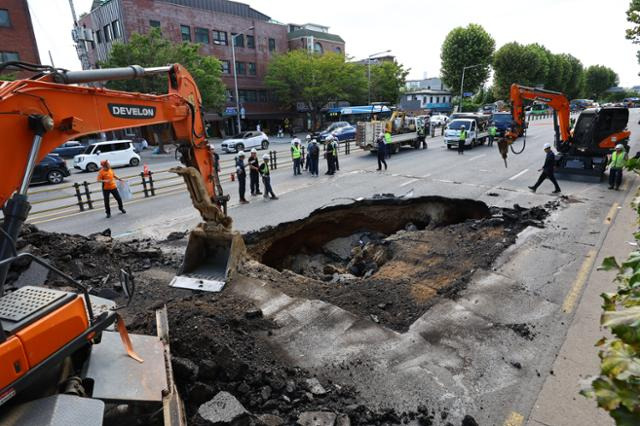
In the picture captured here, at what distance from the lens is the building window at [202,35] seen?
42750 millimetres

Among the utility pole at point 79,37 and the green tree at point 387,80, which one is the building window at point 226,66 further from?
the utility pole at point 79,37

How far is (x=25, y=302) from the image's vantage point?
3.38 m

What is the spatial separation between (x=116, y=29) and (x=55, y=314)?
141ft

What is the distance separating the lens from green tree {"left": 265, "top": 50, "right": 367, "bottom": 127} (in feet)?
142

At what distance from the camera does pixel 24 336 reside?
3043mm

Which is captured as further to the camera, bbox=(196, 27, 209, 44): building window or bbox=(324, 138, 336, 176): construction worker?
bbox=(196, 27, 209, 44): building window

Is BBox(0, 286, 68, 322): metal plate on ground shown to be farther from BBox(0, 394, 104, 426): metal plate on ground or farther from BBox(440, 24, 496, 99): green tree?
BBox(440, 24, 496, 99): green tree

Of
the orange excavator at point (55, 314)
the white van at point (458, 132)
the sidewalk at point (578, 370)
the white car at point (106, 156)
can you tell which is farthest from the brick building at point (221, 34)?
the sidewalk at point (578, 370)

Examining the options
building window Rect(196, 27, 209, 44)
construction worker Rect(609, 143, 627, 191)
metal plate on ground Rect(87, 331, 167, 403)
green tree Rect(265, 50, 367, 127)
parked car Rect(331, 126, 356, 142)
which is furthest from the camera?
green tree Rect(265, 50, 367, 127)

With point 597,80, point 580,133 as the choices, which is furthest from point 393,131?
point 597,80

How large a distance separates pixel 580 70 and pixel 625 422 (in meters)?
97.0

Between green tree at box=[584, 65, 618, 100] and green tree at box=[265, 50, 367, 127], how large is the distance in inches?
3406

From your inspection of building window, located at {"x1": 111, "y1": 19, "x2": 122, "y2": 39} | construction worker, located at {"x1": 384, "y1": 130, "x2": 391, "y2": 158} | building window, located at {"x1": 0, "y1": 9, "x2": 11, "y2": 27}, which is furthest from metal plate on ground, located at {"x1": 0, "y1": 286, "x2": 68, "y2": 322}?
building window, located at {"x1": 111, "y1": 19, "x2": 122, "y2": 39}

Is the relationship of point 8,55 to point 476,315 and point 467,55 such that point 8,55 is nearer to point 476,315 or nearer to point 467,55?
point 476,315
